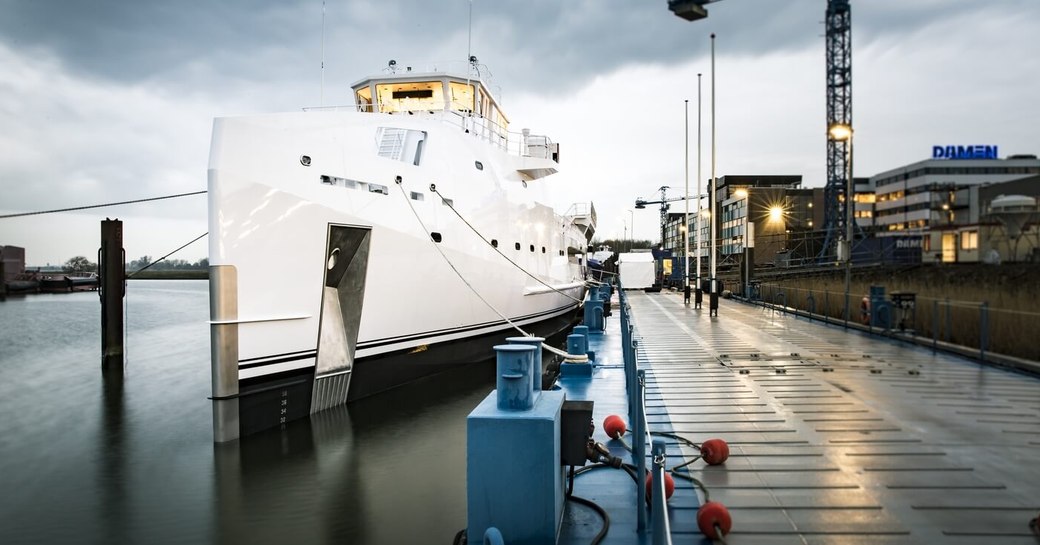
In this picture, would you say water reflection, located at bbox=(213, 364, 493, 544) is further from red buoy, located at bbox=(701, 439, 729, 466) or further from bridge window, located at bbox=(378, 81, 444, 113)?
bridge window, located at bbox=(378, 81, 444, 113)

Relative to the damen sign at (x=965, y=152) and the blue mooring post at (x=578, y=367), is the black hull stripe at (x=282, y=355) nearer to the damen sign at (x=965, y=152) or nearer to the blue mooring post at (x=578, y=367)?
the blue mooring post at (x=578, y=367)

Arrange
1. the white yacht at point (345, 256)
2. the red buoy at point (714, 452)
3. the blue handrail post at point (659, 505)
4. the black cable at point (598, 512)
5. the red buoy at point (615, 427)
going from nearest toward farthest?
the blue handrail post at point (659, 505), the black cable at point (598, 512), the red buoy at point (714, 452), the red buoy at point (615, 427), the white yacht at point (345, 256)

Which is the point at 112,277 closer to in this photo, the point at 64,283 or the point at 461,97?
the point at 461,97

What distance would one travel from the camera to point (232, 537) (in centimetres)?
709

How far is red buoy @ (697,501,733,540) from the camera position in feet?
12.7

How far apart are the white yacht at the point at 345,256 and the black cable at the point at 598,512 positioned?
7517 mm

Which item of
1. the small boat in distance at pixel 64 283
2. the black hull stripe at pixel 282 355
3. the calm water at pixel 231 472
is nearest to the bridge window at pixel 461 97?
the calm water at pixel 231 472

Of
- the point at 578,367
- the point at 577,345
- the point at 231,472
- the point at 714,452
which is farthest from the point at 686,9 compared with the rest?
the point at 231,472

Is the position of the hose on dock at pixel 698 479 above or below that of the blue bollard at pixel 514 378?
below

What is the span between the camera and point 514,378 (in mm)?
3689

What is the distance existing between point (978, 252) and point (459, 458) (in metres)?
18.8

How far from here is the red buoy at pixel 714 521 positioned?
3857 mm

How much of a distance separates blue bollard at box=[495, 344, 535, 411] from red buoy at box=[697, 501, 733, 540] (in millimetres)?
1493

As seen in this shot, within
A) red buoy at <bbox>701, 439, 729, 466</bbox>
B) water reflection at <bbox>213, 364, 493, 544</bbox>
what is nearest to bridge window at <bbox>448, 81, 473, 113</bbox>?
water reflection at <bbox>213, 364, 493, 544</bbox>
